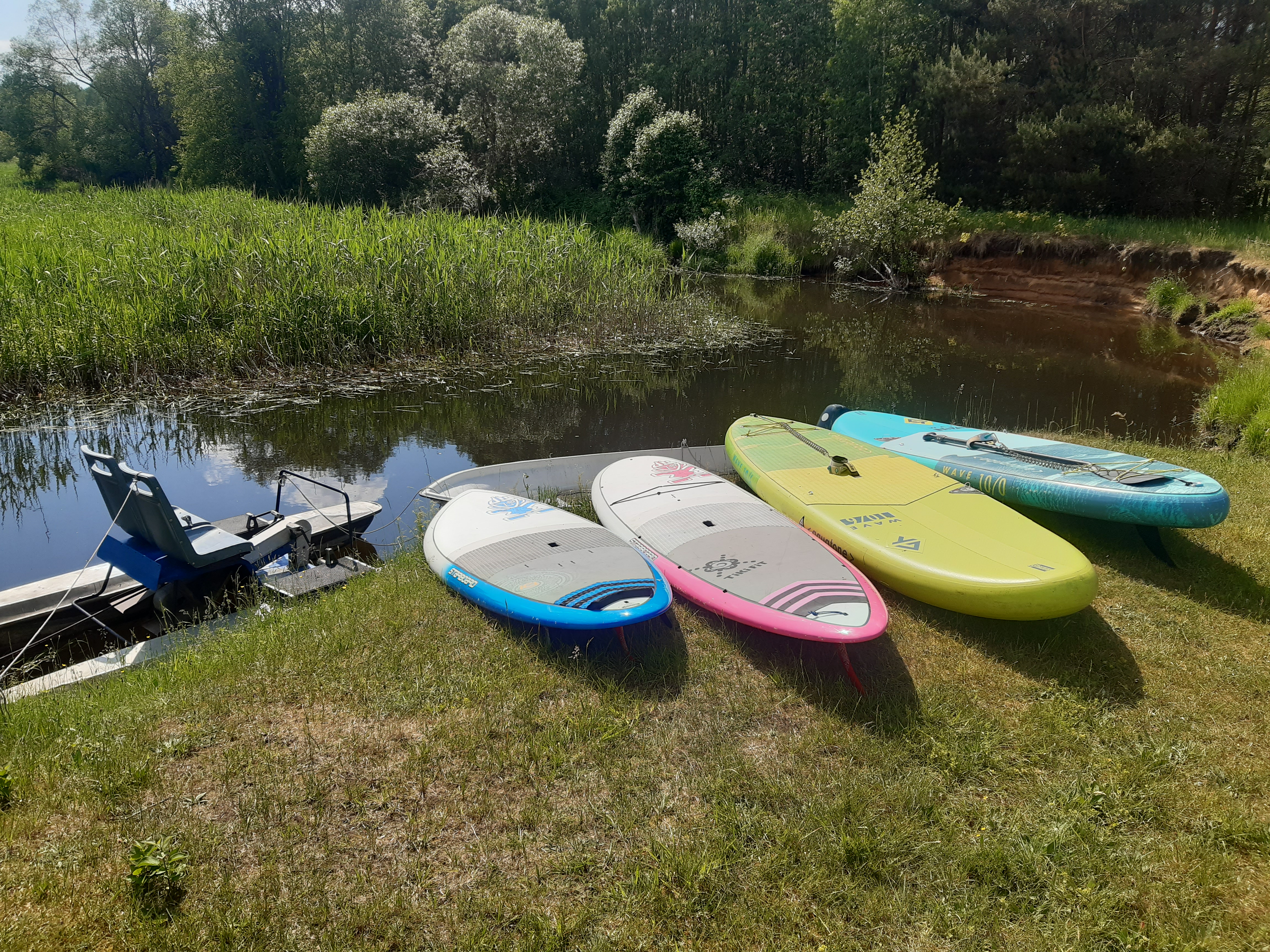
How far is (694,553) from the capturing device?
382cm

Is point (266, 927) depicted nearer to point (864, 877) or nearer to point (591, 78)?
point (864, 877)

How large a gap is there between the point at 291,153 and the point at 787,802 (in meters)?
34.1

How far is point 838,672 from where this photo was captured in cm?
325

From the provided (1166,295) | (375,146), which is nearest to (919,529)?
(1166,295)

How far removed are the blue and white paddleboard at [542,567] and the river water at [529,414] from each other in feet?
3.69

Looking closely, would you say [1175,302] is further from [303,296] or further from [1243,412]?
[303,296]

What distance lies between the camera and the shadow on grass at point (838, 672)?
2.98 m

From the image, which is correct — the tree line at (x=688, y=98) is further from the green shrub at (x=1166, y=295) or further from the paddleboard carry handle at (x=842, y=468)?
the paddleboard carry handle at (x=842, y=468)

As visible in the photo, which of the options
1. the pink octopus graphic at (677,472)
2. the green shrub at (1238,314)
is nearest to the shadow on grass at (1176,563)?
the pink octopus graphic at (677,472)

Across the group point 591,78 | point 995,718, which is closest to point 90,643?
point 995,718

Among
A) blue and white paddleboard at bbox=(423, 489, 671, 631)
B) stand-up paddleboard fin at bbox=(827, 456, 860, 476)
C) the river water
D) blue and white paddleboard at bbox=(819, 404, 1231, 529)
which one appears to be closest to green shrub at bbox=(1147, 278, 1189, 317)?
the river water

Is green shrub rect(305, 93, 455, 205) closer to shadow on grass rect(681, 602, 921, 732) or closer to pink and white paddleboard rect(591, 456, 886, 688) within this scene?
pink and white paddleboard rect(591, 456, 886, 688)

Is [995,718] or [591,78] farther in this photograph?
[591,78]

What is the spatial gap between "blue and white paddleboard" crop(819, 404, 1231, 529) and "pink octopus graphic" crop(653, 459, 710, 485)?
1.49m
